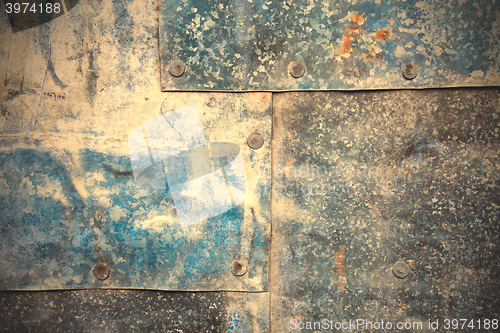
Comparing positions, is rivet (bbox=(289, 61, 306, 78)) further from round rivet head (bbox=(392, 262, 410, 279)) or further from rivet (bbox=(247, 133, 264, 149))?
round rivet head (bbox=(392, 262, 410, 279))

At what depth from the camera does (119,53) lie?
133cm

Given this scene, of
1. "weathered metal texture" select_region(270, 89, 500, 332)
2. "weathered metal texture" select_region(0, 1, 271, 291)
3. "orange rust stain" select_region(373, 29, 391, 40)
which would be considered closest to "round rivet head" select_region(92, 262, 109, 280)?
"weathered metal texture" select_region(0, 1, 271, 291)

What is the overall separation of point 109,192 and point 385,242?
139 centimetres

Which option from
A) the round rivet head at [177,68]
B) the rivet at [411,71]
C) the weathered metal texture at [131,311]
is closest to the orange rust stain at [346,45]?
the rivet at [411,71]

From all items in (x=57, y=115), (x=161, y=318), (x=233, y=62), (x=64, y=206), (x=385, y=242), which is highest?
(x=233, y=62)

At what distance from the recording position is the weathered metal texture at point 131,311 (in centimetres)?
134

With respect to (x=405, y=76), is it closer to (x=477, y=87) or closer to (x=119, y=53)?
(x=477, y=87)

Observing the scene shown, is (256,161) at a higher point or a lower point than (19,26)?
lower

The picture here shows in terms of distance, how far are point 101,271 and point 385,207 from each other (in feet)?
4.70

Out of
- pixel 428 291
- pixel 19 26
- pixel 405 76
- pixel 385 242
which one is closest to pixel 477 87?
pixel 405 76

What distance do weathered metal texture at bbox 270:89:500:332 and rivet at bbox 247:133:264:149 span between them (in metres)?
0.08

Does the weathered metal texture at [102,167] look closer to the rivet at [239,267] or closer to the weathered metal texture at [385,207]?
the rivet at [239,267]

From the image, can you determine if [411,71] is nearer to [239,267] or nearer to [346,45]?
[346,45]

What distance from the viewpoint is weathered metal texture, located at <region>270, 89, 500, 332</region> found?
1.30 m
